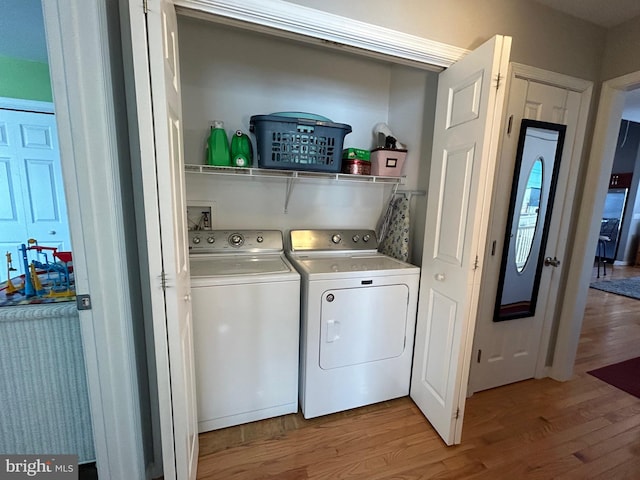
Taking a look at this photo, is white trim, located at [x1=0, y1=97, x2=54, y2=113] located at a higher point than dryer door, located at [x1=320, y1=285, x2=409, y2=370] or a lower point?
higher

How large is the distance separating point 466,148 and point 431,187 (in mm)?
326

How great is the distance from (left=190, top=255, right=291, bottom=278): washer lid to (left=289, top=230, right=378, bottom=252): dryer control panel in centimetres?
20

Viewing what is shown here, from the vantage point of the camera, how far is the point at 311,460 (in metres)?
1.47

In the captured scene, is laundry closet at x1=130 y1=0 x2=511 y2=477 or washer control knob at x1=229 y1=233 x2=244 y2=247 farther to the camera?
washer control knob at x1=229 y1=233 x2=244 y2=247

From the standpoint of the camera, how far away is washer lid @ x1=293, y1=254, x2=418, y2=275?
5.56 ft

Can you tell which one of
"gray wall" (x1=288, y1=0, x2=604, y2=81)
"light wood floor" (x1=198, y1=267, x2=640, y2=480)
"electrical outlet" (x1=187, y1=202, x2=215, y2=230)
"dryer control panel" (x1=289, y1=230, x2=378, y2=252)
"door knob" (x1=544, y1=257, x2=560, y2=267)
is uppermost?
"gray wall" (x1=288, y1=0, x2=604, y2=81)

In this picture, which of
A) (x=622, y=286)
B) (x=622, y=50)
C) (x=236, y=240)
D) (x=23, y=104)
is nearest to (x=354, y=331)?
(x=236, y=240)

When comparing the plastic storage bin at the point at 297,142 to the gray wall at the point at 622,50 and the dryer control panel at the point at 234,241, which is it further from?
the gray wall at the point at 622,50

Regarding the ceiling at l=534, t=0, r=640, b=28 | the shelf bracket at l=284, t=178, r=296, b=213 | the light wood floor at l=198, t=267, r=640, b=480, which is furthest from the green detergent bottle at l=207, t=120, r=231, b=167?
the ceiling at l=534, t=0, r=640, b=28

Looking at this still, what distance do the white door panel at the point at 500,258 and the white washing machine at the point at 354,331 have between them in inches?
22.0

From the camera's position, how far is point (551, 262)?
2.03 metres

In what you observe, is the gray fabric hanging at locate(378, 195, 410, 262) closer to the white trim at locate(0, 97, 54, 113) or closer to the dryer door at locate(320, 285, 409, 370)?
the dryer door at locate(320, 285, 409, 370)

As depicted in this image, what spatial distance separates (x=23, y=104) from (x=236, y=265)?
231cm

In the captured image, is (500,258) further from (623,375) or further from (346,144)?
(623,375)
